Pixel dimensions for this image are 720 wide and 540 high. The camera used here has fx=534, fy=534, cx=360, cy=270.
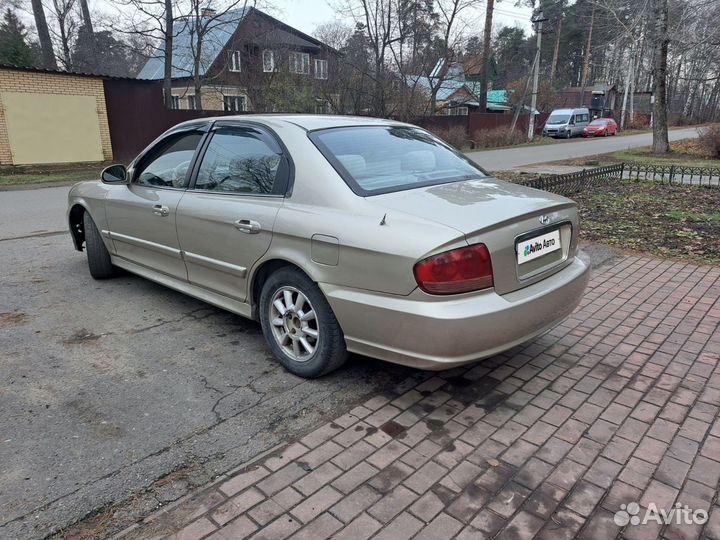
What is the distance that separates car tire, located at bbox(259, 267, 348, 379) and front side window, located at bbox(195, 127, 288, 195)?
63cm

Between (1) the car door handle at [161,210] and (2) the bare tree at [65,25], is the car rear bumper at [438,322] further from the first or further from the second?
(2) the bare tree at [65,25]

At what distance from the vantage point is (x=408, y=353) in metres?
2.85

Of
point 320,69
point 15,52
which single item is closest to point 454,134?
point 320,69

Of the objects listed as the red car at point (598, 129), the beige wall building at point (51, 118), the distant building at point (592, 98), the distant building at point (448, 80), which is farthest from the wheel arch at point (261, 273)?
the distant building at point (592, 98)

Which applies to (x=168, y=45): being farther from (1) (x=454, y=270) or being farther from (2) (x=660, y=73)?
(1) (x=454, y=270)

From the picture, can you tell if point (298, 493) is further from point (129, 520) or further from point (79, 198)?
point (79, 198)

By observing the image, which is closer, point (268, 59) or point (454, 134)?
point (268, 59)

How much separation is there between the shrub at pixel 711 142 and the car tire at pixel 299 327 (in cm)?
2022

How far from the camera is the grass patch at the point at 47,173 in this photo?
50.1 feet

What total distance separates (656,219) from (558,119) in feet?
118

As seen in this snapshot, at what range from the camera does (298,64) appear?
27.5 metres

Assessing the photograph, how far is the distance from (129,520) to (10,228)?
7752 mm

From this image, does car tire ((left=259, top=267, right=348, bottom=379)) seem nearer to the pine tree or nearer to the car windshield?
the pine tree

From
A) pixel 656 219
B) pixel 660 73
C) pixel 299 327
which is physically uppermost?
pixel 660 73
